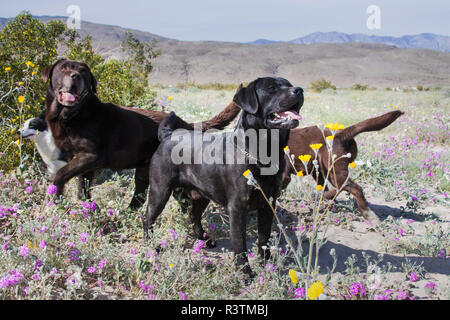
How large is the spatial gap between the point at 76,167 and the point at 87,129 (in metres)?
0.35

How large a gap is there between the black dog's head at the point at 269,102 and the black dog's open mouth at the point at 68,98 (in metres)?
1.48

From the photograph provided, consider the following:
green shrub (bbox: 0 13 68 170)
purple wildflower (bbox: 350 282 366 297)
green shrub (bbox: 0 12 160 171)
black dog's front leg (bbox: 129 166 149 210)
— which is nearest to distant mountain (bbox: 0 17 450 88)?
green shrub (bbox: 0 12 160 171)

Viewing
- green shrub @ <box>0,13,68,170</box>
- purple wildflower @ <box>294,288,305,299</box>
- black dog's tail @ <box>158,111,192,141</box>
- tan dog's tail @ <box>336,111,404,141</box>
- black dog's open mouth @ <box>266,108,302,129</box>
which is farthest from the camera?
green shrub @ <box>0,13,68,170</box>

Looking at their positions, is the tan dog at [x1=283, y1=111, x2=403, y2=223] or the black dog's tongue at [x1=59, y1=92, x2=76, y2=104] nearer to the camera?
the black dog's tongue at [x1=59, y1=92, x2=76, y2=104]

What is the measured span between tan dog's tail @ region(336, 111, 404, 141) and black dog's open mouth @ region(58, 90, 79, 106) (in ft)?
8.83

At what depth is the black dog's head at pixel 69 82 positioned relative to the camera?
3627 millimetres

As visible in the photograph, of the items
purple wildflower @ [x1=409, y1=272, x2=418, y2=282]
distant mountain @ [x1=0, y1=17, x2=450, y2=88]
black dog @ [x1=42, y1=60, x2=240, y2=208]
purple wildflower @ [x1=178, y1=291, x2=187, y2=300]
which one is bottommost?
purple wildflower @ [x1=409, y1=272, x2=418, y2=282]

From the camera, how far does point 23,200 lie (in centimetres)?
403

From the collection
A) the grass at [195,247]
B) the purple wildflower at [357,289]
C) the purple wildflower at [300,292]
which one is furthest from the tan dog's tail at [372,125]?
the purple wildflower at [300,292]

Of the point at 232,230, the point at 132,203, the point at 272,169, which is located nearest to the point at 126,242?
the point at 132,203

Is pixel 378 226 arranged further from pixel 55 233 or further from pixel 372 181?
pixel 55 233

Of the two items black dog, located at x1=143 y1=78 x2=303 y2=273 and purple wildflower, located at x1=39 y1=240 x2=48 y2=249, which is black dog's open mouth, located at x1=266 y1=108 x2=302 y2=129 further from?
purple wildflower, located at x1=39 y1=240 x2=48 y2=249

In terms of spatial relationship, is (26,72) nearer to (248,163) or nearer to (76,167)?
(76,167)

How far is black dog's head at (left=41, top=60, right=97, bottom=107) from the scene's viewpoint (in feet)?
11.9
